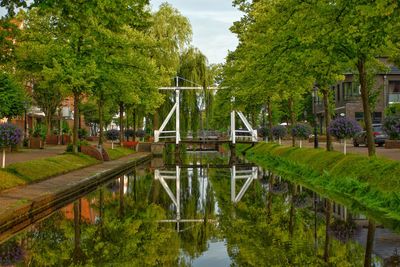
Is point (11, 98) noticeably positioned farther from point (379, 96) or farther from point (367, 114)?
point (379, 96)

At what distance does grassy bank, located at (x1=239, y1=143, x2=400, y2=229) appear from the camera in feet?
44.5

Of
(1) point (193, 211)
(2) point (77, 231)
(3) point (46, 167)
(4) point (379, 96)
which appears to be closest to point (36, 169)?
(3) point (46, 167)

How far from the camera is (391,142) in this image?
120ft

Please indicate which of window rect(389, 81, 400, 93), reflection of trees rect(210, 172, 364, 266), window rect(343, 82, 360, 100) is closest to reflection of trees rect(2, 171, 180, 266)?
reflection of trees rect(210, 172, 364, 266)

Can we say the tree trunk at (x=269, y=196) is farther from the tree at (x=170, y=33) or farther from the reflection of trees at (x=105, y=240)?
the tree at (x=170, y=33)

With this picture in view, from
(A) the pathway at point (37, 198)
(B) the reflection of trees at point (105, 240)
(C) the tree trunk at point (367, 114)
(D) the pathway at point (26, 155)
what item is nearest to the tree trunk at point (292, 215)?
(B) the reflection of trees at point (105, 240)

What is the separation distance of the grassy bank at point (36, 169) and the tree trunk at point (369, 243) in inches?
396

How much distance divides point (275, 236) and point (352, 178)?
7854 millimetres

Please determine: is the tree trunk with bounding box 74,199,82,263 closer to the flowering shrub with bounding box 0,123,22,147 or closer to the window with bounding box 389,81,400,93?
the flowering shrub with bounding box 0,123,22,147

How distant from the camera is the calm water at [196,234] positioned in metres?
8.16

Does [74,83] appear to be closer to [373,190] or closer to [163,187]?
[163,187]

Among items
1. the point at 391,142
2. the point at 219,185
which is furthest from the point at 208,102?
the point at 219,185

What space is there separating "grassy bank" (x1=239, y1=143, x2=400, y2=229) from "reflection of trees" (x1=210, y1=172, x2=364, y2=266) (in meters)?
1.78

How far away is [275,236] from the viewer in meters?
9.97
